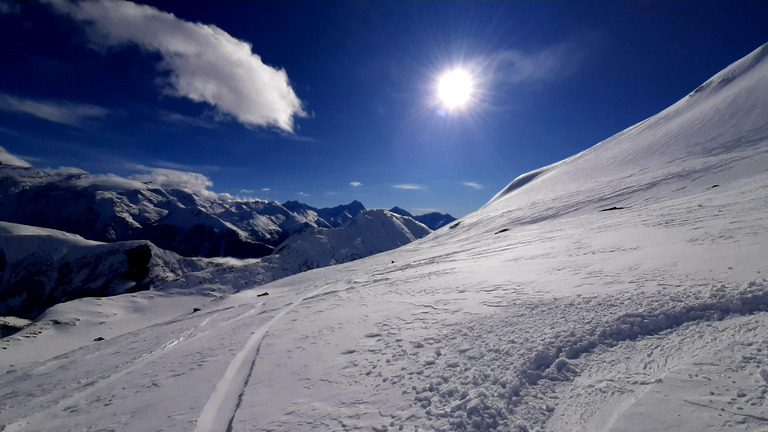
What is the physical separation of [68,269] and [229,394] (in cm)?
18872

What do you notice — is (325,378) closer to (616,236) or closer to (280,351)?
(280,351)

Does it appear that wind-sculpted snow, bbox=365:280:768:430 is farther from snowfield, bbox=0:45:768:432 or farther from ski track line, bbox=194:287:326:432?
ski track line, bbox=194:287:326:432

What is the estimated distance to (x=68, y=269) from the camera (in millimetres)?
132250

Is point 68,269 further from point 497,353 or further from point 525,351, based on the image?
point 525,351

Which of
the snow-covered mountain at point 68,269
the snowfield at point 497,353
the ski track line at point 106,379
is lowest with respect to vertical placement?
the ski track line at point 106,379

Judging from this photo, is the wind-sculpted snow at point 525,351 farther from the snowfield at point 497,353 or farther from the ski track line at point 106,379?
the ski track line at point 106,379

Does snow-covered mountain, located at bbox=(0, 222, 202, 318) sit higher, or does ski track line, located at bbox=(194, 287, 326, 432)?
snow-covered mountain, located at bbox=(0, 222, 202, 318)

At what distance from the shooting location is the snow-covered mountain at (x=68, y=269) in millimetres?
118688

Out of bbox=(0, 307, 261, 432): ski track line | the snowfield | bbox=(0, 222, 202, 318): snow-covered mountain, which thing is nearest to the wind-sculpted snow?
the snowfield

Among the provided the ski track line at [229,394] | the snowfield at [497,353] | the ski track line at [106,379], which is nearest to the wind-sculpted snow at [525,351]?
the snowfield at [497,353]

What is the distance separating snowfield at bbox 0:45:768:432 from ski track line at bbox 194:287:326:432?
0.05 metres

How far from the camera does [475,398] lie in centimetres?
506

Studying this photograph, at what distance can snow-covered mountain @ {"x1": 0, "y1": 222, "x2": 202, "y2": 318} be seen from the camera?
119 m

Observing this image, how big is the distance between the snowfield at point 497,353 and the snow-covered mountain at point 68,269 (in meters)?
137
